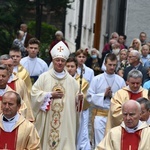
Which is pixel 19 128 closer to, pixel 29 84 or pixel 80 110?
pixel 80 110

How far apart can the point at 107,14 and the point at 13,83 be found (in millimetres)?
18902

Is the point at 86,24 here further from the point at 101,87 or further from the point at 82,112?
the point at 82,112

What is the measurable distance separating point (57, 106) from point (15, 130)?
10.4ft

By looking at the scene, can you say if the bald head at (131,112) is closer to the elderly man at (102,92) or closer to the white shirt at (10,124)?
the white shirt at (10,124)

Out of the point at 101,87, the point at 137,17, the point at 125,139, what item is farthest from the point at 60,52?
the point at 137,17

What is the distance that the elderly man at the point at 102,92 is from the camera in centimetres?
1471

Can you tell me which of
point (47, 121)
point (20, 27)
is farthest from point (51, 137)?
point (20, 27)

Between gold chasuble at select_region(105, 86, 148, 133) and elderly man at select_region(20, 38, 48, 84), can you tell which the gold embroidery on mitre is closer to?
gold chasuble at select_region(105, 86, 148, 133)

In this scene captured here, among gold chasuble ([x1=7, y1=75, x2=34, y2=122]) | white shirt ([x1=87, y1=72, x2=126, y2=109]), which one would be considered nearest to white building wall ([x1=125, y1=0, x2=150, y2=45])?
white shirt ([x1=87, y1=72, x2=126, y2=109])

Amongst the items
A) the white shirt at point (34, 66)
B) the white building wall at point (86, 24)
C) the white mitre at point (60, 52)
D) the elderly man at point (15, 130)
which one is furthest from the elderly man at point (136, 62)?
the white building wall at point (86, 24)

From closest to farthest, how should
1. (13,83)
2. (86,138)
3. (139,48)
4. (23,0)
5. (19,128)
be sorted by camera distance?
(19,128)
(13,83)
(86,138)
(139,48)
(23,0)

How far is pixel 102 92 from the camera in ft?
49.2

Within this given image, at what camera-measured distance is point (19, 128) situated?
10703mm

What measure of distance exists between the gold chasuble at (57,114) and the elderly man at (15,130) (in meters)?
2.93
